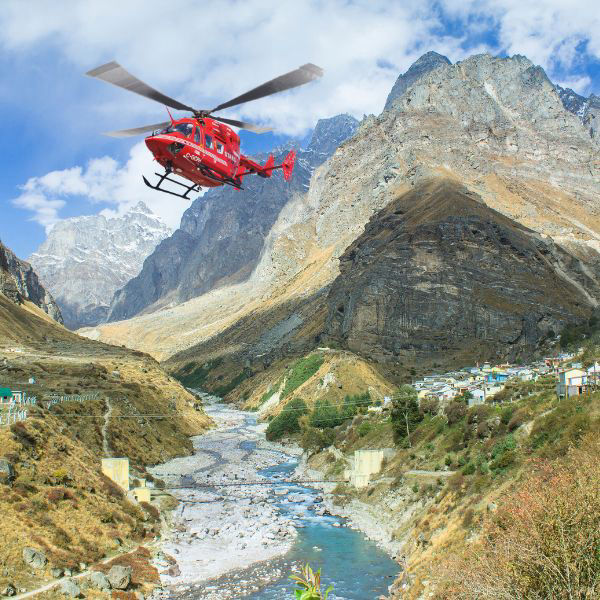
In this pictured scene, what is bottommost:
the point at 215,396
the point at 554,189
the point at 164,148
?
the point at 215,396

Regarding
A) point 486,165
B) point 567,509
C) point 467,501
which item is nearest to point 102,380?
point 467,501

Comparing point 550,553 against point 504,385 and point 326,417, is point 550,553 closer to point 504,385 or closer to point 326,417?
point 504,385

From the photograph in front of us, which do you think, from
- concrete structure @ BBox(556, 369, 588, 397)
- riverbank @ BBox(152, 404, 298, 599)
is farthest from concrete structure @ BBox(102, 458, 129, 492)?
concrete structure @ BBox(556, 369, 588, 397)

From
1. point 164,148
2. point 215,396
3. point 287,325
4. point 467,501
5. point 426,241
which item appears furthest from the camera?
point 287,325

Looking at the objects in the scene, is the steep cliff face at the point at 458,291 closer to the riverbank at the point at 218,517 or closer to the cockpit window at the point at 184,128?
the riverbank at the point at 218,517

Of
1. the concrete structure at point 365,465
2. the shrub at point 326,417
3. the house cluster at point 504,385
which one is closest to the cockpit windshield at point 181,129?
the house cluster at point 504,385

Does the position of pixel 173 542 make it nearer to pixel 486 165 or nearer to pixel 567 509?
pixel 567 509

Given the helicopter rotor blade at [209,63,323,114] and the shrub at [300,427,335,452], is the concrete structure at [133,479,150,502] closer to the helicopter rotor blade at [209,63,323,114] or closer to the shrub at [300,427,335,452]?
the shrub at [300,427,335,452]
